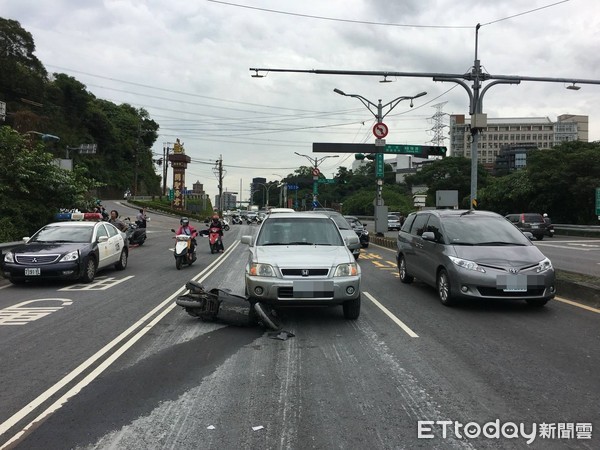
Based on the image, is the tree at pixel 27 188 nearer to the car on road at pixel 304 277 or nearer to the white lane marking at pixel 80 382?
the white lane marking at pixel 80 382

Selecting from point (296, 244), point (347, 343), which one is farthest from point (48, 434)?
point (296, 244)

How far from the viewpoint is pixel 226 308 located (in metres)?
6.91

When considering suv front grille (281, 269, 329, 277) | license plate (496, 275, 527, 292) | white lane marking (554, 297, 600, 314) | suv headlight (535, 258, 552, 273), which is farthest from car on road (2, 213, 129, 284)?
white lane marking (554, 297, 600, 314)

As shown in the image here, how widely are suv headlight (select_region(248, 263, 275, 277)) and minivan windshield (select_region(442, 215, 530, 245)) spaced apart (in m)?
3.69

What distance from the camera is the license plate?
749 cm

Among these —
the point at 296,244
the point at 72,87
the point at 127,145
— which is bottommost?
the point at 296,244

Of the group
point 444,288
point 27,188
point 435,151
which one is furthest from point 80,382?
point 435,151

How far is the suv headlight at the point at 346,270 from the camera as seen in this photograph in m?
6.75

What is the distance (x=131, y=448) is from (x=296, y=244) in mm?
4734

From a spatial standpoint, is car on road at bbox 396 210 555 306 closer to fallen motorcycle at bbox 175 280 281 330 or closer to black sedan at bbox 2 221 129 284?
fallen motorcycle at bbox 175 280 281 330

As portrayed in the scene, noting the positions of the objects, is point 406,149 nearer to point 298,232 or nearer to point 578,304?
point 578,304

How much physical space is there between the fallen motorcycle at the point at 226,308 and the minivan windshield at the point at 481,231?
3.92 meters

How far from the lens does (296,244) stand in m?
7.75

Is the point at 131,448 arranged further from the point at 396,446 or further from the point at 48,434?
the point at 396,446
